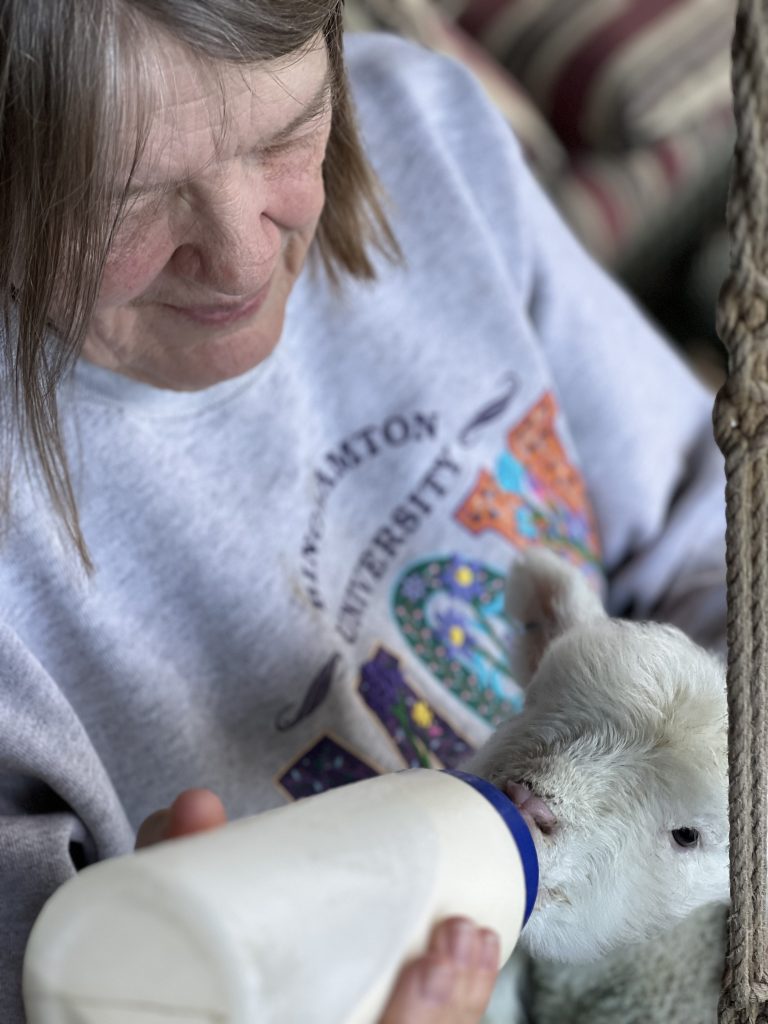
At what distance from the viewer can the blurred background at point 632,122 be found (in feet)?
6.01

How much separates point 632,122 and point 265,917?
1.84 metres

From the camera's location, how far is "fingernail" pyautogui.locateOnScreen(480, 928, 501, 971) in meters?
0.40

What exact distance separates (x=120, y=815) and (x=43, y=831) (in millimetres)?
55

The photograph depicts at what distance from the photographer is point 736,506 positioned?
1.32ft

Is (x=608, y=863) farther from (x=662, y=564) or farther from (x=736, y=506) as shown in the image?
(x=662, y=564)

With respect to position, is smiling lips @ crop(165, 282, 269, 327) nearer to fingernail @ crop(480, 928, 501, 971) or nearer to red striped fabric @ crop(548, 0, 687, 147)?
fingernail @ crop(480, 928, 501, 971)

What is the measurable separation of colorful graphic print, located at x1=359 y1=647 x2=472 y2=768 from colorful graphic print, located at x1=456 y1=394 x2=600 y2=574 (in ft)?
0.46

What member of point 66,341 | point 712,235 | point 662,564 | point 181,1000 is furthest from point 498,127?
point 712,235

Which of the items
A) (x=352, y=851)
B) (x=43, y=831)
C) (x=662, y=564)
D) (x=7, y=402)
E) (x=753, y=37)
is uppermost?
(x=753, y=37)

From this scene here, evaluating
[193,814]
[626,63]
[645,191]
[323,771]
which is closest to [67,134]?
[193,814]

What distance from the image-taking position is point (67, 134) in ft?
1.51

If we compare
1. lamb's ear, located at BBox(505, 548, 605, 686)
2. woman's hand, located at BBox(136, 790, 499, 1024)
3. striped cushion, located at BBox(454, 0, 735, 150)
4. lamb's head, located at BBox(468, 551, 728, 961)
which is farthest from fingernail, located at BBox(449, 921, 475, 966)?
striped cushion, located at BBox(454, 0, 735, 150)

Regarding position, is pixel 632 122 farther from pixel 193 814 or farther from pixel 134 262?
pixel 193 814

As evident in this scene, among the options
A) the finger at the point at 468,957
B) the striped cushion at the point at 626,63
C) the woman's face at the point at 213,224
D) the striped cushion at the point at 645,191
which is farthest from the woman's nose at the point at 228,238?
the striped cushion at the point at 626,63
